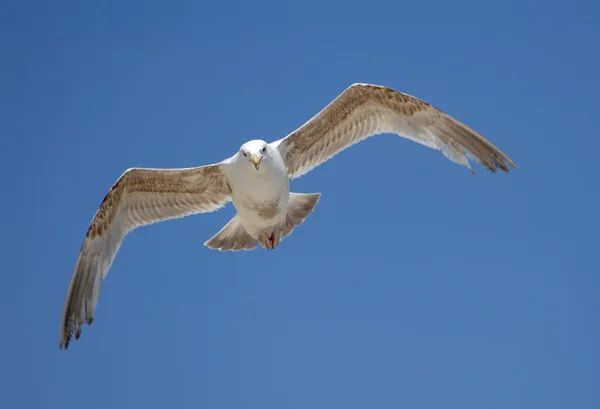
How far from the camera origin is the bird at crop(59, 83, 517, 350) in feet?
38.0

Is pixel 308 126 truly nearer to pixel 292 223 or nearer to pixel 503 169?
pixel 292 223

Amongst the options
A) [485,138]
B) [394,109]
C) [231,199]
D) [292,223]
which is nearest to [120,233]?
[231,199]

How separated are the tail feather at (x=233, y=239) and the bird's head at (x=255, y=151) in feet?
6.30

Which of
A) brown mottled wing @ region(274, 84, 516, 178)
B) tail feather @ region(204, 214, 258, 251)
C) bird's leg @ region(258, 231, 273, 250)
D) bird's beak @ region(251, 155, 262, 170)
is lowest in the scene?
bird's leg @ region(258, 231, 273, 250)

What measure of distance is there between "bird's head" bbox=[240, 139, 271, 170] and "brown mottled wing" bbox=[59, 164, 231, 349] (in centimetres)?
103

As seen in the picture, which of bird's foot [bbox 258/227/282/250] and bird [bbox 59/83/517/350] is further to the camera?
bird's foot [bbox 258/227/282/250]

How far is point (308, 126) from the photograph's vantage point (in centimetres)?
1162

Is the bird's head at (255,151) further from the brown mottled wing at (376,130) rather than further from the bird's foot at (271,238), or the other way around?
the bird's foot at (271,238)

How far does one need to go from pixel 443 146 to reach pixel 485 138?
0.60 m

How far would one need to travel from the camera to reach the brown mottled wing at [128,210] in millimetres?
11625

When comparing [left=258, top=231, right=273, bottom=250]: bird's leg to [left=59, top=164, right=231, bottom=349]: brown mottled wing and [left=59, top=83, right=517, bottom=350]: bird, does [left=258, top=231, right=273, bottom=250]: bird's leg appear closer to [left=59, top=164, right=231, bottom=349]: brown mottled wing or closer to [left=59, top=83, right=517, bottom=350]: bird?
[left=59, top=83, right=517, bottom=350]: bird

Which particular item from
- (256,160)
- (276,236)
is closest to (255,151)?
(256,160)

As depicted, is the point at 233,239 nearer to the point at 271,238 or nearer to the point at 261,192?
the point at 271,238

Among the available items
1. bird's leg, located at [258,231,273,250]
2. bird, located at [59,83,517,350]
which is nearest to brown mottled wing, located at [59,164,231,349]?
bird, located at [59,83,517,350]
